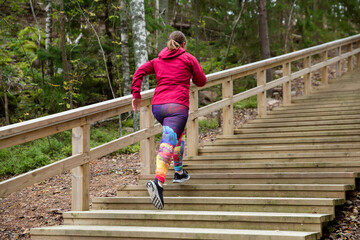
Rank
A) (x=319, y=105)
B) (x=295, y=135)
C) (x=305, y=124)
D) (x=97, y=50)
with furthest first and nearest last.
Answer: (x=97, y=50)
(x=319, y=105)
(x=305, y=124)
(x=295, y=135)

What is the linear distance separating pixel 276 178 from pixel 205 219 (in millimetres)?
1483

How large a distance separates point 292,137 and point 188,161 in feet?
6.47

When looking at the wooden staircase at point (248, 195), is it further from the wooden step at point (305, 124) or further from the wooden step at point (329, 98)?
the wooden step at point (329, 98)

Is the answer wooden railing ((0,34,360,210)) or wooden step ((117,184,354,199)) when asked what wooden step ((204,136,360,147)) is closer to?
wooden railing ((0,34,360,210))

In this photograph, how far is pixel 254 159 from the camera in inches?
256

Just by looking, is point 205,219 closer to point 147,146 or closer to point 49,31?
point 147,146

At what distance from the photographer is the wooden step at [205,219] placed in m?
4.02

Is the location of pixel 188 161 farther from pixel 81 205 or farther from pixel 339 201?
pixel 339 201

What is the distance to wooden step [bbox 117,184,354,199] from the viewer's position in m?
4.78

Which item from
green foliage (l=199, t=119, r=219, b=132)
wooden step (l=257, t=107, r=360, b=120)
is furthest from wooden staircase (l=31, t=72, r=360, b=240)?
green foliage (l=199, t=119, r=219, b=132)

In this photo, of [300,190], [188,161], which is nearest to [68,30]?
[188,161]

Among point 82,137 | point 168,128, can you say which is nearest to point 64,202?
point 82,137

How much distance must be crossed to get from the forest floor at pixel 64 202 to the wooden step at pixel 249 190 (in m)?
0.28

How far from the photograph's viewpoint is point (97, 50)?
13797 millimetres
